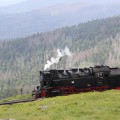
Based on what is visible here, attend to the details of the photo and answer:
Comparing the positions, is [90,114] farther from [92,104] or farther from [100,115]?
[92,104]

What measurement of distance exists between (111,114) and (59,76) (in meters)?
24.3

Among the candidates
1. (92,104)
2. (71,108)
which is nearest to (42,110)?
(71,108)

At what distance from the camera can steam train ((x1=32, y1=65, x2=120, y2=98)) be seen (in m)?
51.9

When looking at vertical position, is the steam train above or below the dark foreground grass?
above

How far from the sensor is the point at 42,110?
3250 centimetres

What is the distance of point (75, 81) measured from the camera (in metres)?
53.2

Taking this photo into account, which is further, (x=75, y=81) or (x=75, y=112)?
(x=75, y=81)

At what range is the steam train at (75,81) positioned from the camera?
170 ft

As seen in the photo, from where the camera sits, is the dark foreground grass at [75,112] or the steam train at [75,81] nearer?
the dark foreground grass at [75,112]

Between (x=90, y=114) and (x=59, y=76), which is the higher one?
(x=59, y=76)

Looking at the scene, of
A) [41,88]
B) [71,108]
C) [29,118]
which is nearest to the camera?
[29,118]

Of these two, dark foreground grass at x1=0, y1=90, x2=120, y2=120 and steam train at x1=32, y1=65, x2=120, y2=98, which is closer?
dark foreground grass at x1=0, y1=90, x2=120, y2=120

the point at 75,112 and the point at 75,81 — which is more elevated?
the point at 75,81

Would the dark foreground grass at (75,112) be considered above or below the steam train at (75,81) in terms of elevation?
below
